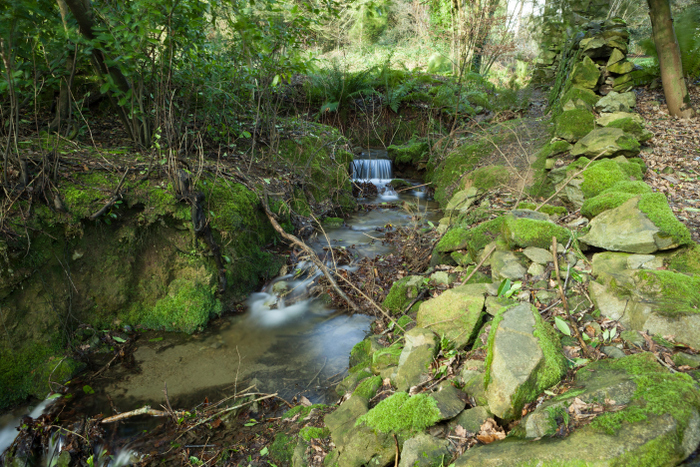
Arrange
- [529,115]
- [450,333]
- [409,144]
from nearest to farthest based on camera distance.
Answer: [450,333]
[529,115]
[409,144]

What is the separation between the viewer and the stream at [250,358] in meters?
3.66

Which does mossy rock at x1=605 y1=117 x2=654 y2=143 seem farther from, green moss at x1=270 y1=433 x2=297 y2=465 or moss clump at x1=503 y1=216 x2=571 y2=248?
green moss at x1=270 y1=433 x2=297 y2=465

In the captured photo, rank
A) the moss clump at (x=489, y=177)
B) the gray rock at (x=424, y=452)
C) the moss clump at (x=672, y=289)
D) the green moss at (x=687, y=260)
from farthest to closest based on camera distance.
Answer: the moss clump at (x=489, y=177)
the green moss at (x=687, y=260)
the moss clump at (x=672, y=289)
the gray rock at (x=424, y=452)

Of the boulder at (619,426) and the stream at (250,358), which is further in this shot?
the stream at (250,358)

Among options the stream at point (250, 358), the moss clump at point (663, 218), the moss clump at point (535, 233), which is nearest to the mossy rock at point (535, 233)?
the moss clump at point (535, 233)

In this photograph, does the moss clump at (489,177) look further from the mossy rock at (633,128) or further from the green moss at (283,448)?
the green moss at (283,448)

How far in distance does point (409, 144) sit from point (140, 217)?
25.8ft

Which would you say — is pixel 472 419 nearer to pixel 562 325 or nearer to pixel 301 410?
pixel 562 325

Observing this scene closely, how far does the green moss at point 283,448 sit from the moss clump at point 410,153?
336 inches

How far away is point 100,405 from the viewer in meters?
3.57

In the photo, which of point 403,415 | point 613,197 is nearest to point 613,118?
point 613,197

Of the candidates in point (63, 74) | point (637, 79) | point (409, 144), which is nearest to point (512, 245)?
point (63, 74)

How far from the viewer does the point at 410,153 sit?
1036 centimetres

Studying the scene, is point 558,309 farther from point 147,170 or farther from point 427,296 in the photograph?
point 147,170
